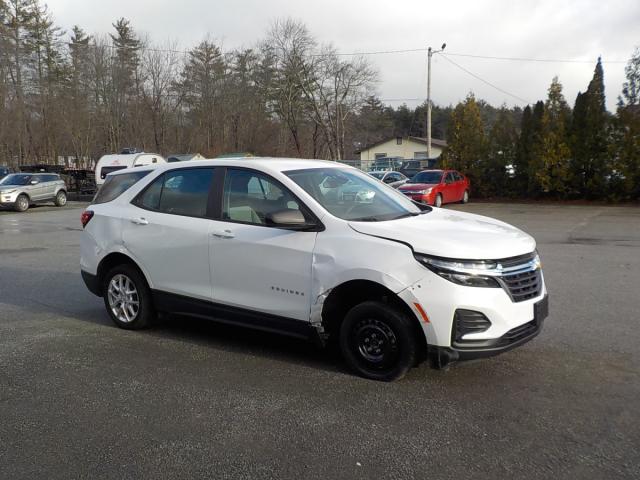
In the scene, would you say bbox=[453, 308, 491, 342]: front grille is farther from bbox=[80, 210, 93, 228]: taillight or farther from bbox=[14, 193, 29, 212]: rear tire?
bbox=[14, 193, 29, 212]: rear tire

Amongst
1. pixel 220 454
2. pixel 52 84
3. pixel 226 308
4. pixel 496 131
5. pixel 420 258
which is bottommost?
pixel 220 454

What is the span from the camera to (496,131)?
26844 mm

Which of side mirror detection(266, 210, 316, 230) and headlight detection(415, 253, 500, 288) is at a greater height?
side mirror detection(266, 210, 316, 230)

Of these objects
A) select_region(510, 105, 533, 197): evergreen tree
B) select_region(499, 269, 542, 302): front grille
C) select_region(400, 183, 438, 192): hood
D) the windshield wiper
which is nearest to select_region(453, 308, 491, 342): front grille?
select_region(499, 269, 542, 302): front grille

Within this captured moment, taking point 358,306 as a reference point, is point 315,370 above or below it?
below

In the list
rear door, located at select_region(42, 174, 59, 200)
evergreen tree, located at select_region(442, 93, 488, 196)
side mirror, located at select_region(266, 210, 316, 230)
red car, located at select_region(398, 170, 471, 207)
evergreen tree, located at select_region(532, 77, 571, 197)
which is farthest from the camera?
evergreen tree, located at select_region(442, 93, 488, 196)

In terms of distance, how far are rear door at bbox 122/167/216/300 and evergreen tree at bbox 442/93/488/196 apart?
23.5m

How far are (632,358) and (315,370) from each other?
2772 millimetres

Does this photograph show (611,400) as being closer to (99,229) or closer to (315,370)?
(315,370)

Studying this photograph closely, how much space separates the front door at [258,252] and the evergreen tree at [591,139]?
73.6ft

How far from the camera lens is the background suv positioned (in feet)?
77.1

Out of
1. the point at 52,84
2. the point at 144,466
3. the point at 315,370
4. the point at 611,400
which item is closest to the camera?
the point at 144,466

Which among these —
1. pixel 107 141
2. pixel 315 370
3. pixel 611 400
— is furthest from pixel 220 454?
pixel 107 141

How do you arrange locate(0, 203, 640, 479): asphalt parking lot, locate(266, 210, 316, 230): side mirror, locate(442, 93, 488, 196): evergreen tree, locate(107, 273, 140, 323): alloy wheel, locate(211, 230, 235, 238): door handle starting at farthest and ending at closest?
locate(442, 93, 488, 196): evergreen tree, locate(107, 273, 140, 323): alloy wheel, locate(211, 230, 235, 238): door handle, locate(266, 210, 316, 230): side mirror, locate(0, 203, 640, 479): asphalt parking lot
